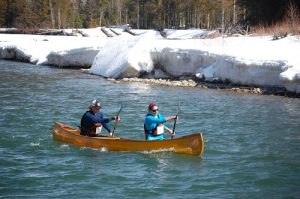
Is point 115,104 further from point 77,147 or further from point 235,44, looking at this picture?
point 235,44

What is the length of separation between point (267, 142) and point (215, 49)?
40.3ft

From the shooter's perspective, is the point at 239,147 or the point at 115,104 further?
the point at 115,104

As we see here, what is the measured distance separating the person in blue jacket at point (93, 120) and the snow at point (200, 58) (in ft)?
31.6

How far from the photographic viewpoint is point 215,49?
82.5 feet

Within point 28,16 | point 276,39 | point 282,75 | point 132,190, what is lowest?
point 132,190

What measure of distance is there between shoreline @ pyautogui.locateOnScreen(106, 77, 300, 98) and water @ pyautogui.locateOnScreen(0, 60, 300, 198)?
2.97ft

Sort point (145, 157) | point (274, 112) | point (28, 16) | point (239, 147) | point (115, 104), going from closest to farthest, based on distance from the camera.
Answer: point (145, 157) → point (239, 147) → point (274, 112) → point (115, 104) → point (28, 16)

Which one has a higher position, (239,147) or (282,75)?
(282,75)

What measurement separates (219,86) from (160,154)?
11647 mm

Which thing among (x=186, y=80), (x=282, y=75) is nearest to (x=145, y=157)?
(x=282, y=75)

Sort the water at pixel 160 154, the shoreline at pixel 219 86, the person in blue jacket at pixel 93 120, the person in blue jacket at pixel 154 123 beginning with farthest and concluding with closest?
the shoreline at pixel 219 86
the person in blue jacket at pixel 93 120
the person in blue jacket at pixel 154 123
the water at pixel 160 154

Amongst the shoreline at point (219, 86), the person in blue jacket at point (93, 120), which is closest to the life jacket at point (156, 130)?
the person in blue jacket at point (93, 120)

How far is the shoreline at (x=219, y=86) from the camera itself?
68.4 ft

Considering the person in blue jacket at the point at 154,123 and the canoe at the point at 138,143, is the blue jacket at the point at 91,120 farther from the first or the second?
the person in blue jacket at the point at 154,123
